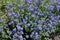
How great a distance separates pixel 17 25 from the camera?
3.25m

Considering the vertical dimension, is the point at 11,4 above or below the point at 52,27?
above

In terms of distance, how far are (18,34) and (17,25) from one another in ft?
0.53

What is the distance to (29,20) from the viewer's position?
3354 millimetres

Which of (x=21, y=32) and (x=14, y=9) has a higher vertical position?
(x=14, y=9)

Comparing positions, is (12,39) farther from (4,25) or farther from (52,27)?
(52,27)

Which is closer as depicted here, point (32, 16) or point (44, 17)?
point (32, 16)

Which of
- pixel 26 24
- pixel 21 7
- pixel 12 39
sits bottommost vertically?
pixel 12 39

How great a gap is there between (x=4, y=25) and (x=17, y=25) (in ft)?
0.89

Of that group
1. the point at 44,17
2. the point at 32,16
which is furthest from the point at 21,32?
the point at 44,17

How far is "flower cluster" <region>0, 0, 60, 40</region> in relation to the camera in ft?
10.7

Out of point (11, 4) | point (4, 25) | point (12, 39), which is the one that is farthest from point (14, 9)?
point (12, 39)

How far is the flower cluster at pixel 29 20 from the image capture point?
3.27m

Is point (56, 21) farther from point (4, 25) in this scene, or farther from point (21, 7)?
point (4, 25)

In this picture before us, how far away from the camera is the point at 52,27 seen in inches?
135
